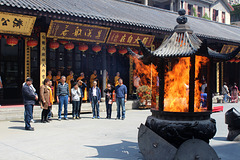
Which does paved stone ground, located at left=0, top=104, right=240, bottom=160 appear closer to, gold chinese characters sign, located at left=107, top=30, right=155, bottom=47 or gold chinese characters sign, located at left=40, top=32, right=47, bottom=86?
gold chinese characters sign, located at left=40, top=32, right=47, bottom=86

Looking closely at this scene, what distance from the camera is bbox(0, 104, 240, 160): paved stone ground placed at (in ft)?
17.8

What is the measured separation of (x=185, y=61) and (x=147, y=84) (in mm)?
9785

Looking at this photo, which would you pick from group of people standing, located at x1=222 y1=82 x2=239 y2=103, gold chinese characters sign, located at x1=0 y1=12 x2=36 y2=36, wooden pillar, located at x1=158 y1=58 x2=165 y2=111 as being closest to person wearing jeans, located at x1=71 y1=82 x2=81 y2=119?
gold chinese characters sign, located at x1=0 y1=12 x2=36 y2=36

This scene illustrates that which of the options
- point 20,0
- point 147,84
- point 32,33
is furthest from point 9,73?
point 147,84

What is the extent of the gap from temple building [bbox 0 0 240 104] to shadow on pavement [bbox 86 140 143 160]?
590 centimetres

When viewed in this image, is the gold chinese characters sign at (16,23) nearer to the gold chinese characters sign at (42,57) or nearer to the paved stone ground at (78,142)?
the gold chinese characters sign at (42,57)


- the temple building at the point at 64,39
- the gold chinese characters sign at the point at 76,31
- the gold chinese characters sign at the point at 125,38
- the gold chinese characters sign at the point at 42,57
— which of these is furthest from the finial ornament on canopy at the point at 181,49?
the gold chinese characters sign at the point at 125,38

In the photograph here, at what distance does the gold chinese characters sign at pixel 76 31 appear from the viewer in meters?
11.5

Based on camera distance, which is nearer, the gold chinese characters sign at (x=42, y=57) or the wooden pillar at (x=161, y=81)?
the wooden pillar at (x=161, y=81)

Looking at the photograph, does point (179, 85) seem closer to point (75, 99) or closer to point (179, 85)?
point (179, 85)

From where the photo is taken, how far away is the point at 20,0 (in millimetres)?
10164

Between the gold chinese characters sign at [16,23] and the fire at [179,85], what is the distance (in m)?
6.99

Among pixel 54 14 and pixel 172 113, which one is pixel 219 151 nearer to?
pixel 172 113

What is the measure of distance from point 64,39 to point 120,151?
7.52 metres
